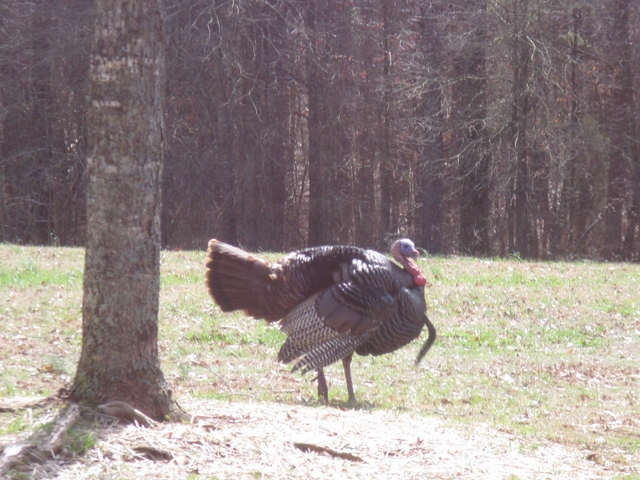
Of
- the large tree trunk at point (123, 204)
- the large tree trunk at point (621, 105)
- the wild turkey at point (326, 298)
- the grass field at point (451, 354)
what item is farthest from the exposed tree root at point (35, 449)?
the large tree trunk at point (621, 105)

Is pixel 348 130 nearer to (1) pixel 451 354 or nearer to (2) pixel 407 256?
(1) pixel 451 354

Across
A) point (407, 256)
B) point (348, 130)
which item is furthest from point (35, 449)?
point (348, 130)

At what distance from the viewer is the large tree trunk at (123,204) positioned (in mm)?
4590

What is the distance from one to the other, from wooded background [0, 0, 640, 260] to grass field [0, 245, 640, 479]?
8.71 meters

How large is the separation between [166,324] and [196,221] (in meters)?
Result: 14.1

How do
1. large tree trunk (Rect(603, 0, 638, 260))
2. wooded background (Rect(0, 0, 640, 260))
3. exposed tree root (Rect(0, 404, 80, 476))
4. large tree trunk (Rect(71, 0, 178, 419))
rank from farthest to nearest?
large tree trunk (Rect(603, 0, 638, 260))
wooded background (Rect(0, 0, 640, 260))
large tree trunk (Rect(71, 0, 178, 419))
exposed tree root (Rect(0, 404, 80, 476))

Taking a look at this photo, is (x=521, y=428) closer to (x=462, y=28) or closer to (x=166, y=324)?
(x=166, y=324)

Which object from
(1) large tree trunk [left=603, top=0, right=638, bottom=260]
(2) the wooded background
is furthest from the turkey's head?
(1) large tree trunk [left=603, top=0, right=638, bottom=260]

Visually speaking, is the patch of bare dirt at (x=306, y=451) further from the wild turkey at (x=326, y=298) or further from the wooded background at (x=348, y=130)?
the wooded background at (x=348, y=130)

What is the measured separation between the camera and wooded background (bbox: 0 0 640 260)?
72.1 feet

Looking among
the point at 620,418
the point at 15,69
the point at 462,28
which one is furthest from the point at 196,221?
the point at 620,418

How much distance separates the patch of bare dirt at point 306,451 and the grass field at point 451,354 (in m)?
0.40

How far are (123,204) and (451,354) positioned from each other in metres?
5.97

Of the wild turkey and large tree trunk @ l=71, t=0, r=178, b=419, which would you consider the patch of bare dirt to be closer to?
large tree trunk @ l=71, t=0, r=178, b=419
